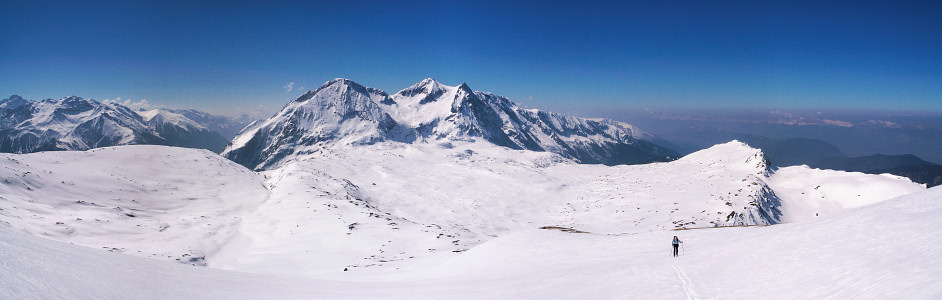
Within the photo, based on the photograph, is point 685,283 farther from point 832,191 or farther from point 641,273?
point 832,191

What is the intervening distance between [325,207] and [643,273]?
1606 inches

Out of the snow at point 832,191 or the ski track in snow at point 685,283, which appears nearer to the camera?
the ski track in snow at point 685,283

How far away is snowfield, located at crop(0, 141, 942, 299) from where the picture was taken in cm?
995

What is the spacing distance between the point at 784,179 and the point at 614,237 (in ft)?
252

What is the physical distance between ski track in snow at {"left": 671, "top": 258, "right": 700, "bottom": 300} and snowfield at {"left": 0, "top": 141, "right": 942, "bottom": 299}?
0.36 feet

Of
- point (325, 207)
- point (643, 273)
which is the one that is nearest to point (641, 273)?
point (643, 273)

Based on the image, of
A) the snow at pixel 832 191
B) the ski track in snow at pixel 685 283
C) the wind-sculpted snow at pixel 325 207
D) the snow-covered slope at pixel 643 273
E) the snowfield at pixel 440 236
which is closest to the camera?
the snow-covered slope at pixel 643 273

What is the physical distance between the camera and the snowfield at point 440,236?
9953 mm

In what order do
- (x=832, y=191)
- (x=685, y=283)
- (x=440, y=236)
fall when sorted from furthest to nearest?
(x=832, y=191)
(x=440, y=236)
(x=685, y=283)

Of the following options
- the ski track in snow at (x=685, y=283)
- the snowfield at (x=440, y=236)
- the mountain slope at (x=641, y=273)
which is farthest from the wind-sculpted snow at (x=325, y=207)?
the ski track in snow at (x=685, y=283)

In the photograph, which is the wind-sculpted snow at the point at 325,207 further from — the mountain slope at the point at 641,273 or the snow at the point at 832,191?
the mountain slope at the point at 641,273

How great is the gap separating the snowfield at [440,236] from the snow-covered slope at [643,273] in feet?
0.26

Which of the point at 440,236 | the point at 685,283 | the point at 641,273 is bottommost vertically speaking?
the point at 440,236

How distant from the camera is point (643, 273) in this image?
15.2 meters
